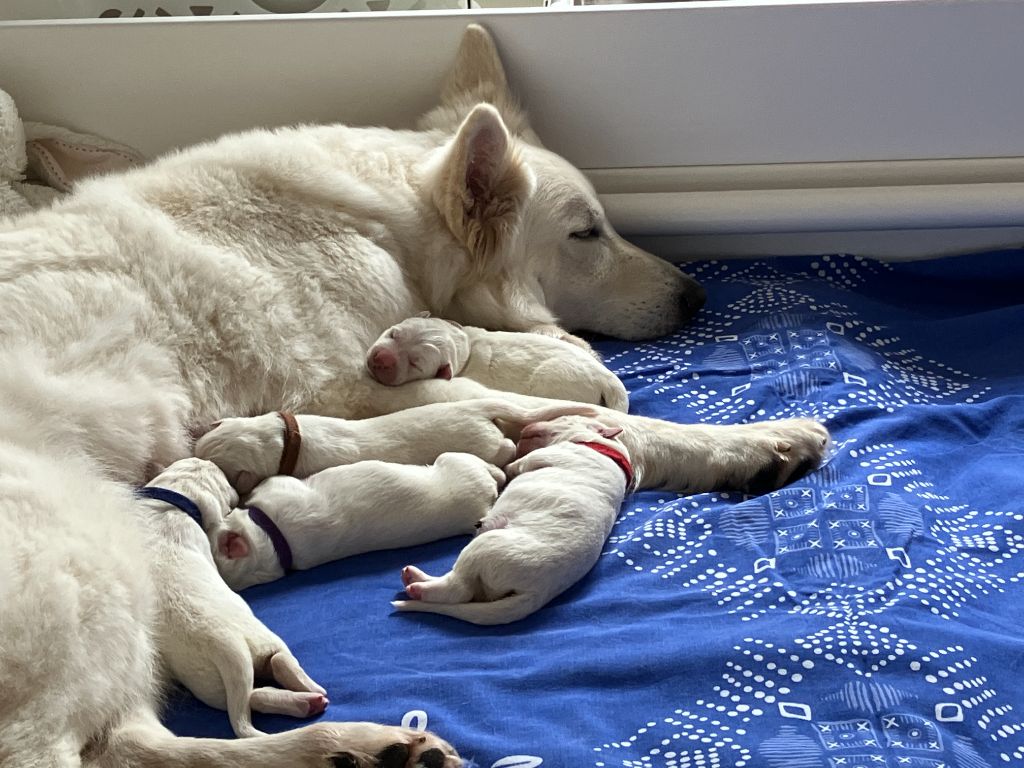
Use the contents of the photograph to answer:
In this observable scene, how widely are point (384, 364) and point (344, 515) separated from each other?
1.53 ft

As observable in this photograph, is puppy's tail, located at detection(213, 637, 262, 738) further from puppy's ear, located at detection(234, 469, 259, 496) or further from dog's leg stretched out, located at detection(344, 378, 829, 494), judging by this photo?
dog's leg stretched out, located at detection(344, 378, 829, 494)

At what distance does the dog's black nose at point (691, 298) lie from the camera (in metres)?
2.77

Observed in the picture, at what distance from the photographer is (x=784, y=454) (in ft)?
7.06

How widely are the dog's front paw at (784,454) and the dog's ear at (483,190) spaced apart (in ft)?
2.57

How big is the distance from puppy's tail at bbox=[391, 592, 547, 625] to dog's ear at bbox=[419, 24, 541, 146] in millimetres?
1448

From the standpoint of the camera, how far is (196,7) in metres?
3.34

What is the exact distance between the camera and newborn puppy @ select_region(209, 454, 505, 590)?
1848mm

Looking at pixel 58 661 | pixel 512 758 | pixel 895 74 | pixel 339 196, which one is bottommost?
pixel 512 758

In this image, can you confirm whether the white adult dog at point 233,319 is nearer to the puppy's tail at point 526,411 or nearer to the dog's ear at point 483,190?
the dog's ear at point 483,190

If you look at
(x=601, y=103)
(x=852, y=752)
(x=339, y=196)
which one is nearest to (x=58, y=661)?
(x=852, y=752)

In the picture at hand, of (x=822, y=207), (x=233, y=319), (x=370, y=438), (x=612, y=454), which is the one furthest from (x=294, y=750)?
(x=822, y=207)

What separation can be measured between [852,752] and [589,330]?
5.06 ft

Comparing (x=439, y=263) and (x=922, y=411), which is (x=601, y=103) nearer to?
(x=439, y=263)

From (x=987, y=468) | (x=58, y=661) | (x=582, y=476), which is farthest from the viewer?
(x=987, y=468)
